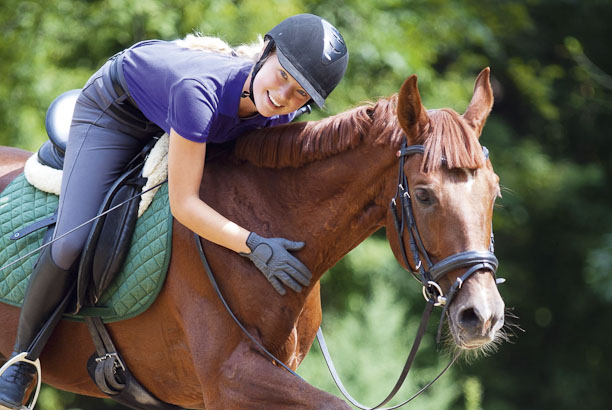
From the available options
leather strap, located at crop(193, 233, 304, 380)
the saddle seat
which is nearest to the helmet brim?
leather strap, located at crop(193, 233, 304, 380)

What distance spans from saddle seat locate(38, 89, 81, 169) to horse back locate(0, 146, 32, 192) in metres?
0.33

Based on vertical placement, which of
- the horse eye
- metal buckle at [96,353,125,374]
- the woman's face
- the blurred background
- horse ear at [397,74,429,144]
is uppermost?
the woman's face

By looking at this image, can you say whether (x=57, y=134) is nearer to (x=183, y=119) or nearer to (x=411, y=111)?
(x=183, y=119)

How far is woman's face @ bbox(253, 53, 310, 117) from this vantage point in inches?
138

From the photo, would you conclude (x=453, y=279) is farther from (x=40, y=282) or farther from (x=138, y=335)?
(x=40, y=282)

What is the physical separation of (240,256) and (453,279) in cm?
97

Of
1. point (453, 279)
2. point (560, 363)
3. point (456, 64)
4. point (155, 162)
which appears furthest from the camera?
point (560, 363)

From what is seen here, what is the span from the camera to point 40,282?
151 inches

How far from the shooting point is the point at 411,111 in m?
3.39

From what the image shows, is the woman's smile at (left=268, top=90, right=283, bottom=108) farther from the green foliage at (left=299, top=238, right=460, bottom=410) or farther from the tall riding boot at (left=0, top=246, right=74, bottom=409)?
the green foliage at (left=299, top=238, right=460, bottom=410)

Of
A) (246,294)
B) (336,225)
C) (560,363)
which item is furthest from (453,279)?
(560,363)

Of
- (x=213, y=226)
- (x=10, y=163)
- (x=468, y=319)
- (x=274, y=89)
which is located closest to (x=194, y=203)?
(x=213, y=226)

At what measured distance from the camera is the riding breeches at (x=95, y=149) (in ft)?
12.5

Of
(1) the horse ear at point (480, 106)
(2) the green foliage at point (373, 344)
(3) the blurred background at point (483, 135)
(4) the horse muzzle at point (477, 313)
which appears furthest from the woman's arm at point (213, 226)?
(2) the green foliage at point (373, 344)
